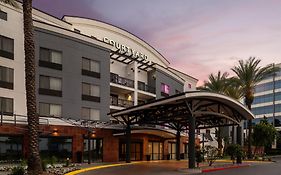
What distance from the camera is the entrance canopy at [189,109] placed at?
1387 inches

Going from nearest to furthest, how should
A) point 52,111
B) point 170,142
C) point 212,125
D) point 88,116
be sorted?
point 52,111
point 88,116
point 212,125
point 170,142

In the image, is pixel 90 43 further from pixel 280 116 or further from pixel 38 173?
pixel 280 116

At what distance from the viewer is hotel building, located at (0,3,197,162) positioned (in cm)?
3875

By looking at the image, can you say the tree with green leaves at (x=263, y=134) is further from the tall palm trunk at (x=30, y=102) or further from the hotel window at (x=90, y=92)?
the tall palm trunk at (x=30, y=102)

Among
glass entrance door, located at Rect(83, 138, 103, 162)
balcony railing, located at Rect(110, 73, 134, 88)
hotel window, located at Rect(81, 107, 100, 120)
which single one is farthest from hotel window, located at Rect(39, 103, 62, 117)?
balcony railing, located at Rect(110, 73, 134, 88)

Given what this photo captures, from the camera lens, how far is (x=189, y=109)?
35.1 meters

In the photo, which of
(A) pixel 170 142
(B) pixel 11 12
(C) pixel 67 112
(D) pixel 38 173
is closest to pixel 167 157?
(A) pixel 170 142

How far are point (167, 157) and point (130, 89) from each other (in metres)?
12.0

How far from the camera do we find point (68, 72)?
44750mm

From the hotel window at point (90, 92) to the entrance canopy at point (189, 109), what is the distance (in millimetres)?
4087

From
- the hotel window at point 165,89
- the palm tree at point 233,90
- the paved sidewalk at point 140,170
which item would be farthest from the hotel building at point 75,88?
the palm tree at point 233,90

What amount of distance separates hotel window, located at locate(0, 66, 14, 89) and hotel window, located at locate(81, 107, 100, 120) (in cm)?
992

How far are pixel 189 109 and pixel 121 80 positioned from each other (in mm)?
21018

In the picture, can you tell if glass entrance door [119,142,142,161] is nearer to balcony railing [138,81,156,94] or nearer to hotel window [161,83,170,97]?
balcony railing [138,81,156,94]
